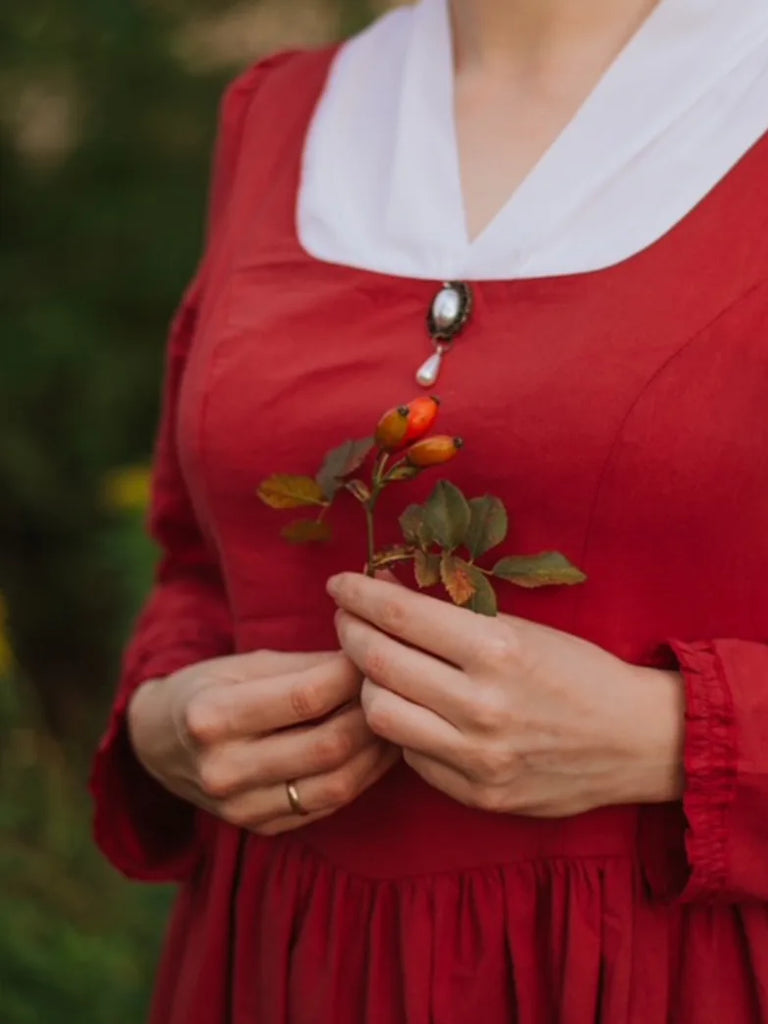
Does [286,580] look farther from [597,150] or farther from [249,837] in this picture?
[597,150]

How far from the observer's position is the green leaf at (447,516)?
0.82m

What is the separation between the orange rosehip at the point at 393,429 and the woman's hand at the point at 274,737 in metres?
0.14

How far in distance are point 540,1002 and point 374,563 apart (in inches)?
11.1

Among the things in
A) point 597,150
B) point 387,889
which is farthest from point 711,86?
point 387,889

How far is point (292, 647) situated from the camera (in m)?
0.98

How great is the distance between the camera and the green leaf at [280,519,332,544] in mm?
907

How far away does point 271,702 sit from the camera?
89 cm

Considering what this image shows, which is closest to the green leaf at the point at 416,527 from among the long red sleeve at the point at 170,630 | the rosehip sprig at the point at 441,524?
the rosehip sprig at the point at 441,524

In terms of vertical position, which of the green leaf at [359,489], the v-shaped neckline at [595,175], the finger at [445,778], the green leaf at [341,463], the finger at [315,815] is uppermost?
the v-shaped neckline at [595,175]

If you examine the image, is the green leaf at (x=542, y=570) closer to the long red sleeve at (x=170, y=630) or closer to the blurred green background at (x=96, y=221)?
the long red sleeve at (x=170, y=630)

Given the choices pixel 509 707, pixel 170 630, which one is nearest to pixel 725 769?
pixel 509 707

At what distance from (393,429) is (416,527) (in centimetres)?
6

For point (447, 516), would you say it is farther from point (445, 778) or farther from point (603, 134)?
point (603, 134)

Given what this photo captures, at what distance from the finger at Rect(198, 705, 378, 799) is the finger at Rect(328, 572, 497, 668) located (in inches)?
3.1
